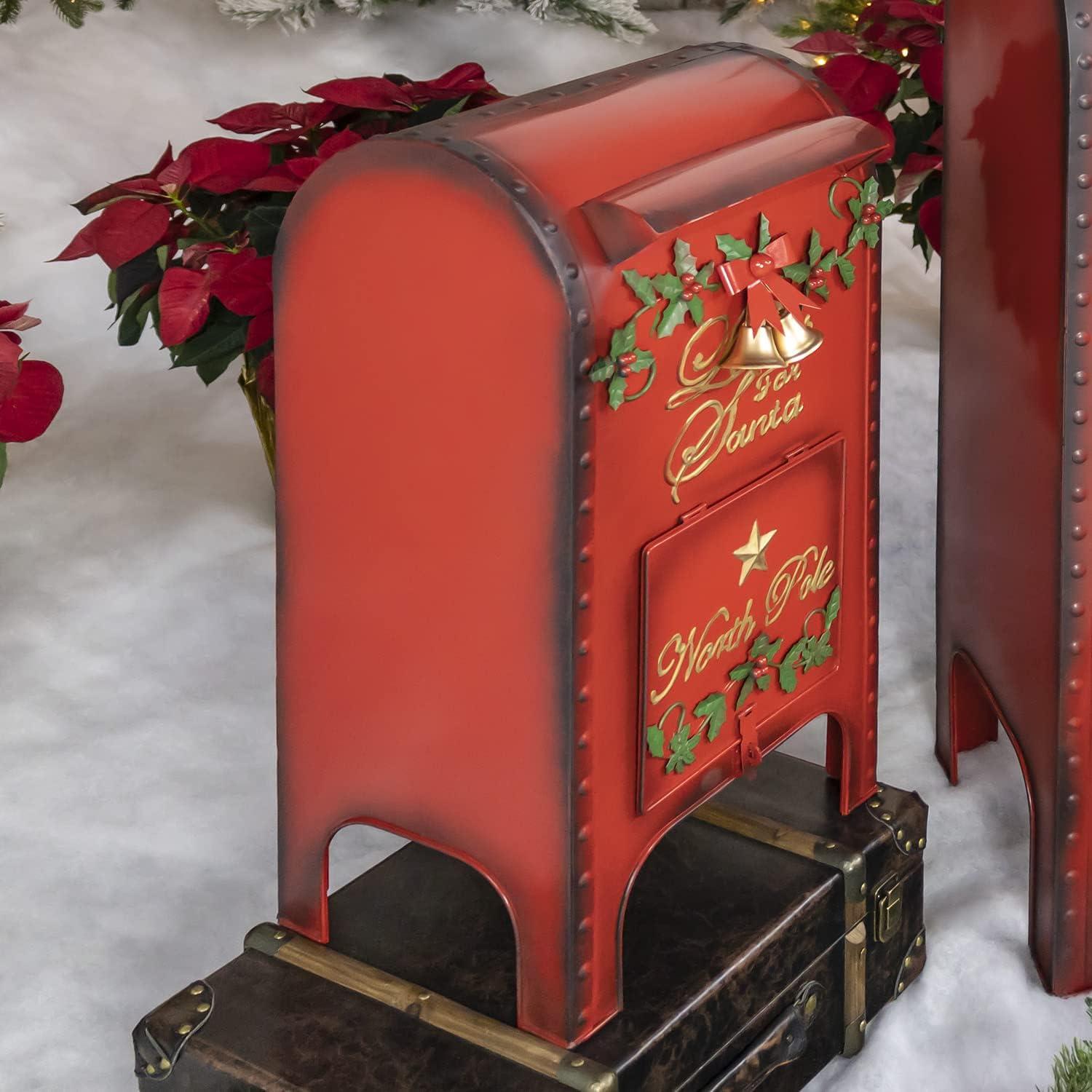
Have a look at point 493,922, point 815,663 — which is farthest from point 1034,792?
point 493,922

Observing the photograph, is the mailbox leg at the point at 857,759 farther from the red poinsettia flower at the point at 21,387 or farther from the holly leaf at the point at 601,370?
the red poinsettia flower at the point at 21,387

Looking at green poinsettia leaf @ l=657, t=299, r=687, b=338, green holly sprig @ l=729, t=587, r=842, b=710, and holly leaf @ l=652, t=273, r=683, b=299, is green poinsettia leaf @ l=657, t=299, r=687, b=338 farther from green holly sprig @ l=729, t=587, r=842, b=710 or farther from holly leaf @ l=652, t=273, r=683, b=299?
green holly sprig @ l=729, t=587, r=842, b=710

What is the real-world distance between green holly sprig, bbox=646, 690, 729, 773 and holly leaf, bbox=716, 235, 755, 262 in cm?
32

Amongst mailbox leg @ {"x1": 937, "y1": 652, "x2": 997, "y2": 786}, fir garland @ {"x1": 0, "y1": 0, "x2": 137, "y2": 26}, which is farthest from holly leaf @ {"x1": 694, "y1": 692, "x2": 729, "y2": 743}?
fir garland @ {"x1": 0, "y1": 0, "x2": 137, "y2": 26}

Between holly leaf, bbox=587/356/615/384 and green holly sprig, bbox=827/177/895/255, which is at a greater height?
green holly sprig, bbox=827/177/895/255

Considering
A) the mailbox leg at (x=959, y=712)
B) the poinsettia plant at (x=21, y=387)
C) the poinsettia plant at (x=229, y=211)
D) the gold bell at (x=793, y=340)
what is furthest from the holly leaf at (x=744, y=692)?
the poinsettia plant at (x=21, y=387)

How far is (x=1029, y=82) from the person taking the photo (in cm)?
131

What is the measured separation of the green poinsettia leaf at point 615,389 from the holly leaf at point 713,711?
27 cm

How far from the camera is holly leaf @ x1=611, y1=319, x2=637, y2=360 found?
3.43ft

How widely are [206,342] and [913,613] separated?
2.86 ft

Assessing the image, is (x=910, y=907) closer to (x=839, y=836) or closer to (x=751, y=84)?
(x=839, y=836)

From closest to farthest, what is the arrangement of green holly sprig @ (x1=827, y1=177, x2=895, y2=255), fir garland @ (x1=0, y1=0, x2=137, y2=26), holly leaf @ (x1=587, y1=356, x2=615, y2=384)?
holly leaf @ (x1=587, y1=356, x2=615, y2=384) < green holly sprig @ (x1=827, y1=177, x2=895, y2=255) < fir garland @ (x1=0, y1=0, x2=137, y2=26)

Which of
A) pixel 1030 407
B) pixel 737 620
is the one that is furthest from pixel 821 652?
pixel 1030 407

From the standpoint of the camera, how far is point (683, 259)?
1096 mm
